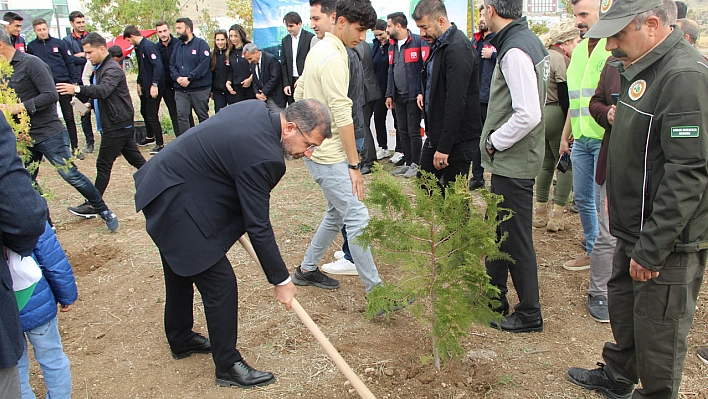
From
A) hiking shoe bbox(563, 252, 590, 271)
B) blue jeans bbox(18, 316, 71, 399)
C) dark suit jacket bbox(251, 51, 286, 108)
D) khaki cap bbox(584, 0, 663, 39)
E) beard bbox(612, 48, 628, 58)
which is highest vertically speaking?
khaki cap bbox(584, 0, 663, 39)

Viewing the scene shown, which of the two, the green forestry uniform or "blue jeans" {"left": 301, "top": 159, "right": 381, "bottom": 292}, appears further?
"blue jeans" {"left": 301, "top": 159, "right": 381, "bottom": 292}

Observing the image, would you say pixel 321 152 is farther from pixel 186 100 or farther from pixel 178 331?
pixel 186 100

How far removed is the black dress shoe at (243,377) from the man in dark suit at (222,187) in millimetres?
413

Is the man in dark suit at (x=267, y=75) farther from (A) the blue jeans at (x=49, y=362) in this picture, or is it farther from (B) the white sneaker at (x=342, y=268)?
(A) the blue jeans at (x=49, y=362)

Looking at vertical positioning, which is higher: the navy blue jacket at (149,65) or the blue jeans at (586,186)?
the navy blue jacket at (149,65)

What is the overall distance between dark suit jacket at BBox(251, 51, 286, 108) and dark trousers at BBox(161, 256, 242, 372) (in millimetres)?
6286

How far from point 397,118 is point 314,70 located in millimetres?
4688

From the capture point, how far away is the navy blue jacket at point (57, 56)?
9406 mm

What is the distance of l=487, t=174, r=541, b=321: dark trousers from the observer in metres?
3.44

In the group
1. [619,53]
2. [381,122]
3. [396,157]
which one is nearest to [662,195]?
[619,53]

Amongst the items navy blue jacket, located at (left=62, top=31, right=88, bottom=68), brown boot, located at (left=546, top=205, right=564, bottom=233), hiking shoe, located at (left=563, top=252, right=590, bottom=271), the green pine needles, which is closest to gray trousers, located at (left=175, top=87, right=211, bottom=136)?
navy blue jacket, located at (left=62, top=31, right=88, bottom=68)

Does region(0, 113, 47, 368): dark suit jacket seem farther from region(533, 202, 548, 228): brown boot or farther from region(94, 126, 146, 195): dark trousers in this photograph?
region(533, 202, 548, 228): brown boot

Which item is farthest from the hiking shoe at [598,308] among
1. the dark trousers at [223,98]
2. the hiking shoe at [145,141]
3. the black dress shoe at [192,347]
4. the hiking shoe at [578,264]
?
the hiking shoe at [145,141]

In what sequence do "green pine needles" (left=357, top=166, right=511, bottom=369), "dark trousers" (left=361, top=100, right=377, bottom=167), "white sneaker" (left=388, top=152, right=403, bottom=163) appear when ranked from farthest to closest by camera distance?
"white sneaker" (left=388, top=152, right=403, bottom=163) → "dark trousers" (left=361, top=100, right=377, bottom=167) → "green pine needles" (left=357, top=166, right=511, bottom=369)
